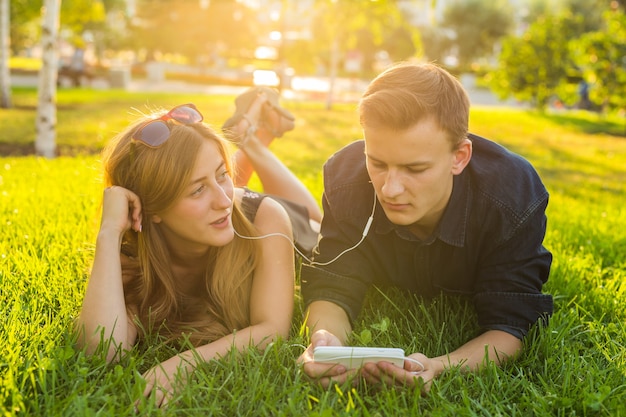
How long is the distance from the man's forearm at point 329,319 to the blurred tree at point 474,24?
154 ft

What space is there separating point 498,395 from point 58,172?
531 centimetres

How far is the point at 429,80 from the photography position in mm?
2648

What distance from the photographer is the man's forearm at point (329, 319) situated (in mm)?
2850

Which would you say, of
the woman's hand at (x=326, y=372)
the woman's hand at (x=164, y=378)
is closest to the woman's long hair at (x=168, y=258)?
the woman's hand at (x=164, y=378)

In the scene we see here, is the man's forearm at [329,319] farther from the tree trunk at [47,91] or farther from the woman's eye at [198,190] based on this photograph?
the tree trunk at [47,91]

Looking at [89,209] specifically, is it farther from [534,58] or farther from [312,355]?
A: [534,58]

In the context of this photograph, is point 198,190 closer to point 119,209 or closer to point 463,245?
point 119,209

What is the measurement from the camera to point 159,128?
9.42ft

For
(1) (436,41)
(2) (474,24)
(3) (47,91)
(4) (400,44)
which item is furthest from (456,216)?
(2) (474,24)

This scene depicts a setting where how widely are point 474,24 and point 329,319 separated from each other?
48.5m

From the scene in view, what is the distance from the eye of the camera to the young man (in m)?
2.57

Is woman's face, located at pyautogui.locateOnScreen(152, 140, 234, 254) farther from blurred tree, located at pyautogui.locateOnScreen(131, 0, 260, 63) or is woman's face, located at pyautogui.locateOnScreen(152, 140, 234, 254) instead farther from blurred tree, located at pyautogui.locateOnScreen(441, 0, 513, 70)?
blurred tree, located at pyautogui.locateOnScreen(441, 0, 513, 70)

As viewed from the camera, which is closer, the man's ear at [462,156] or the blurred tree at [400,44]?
the man's ear at [462,156]

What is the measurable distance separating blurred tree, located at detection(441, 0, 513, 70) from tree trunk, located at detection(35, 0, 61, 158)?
4221 centimetres
